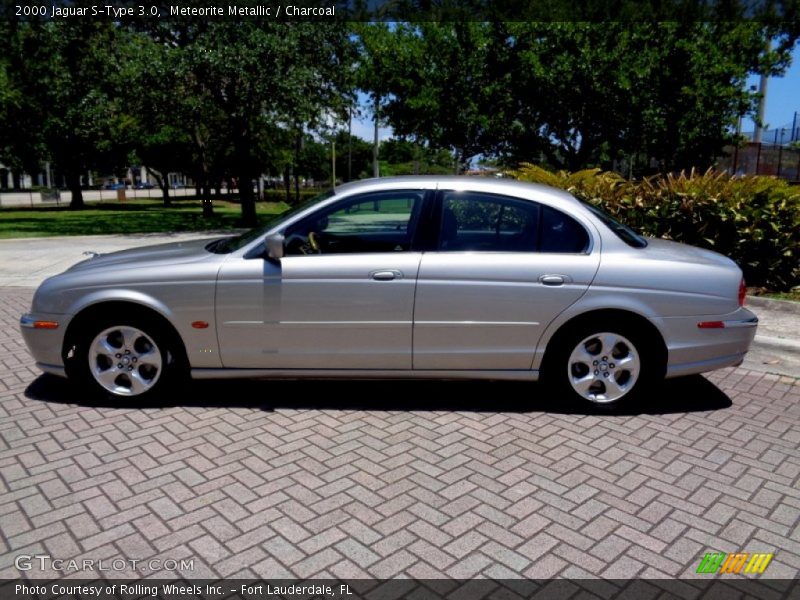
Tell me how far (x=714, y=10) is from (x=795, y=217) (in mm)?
9864

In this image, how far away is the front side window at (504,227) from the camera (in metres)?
4.70

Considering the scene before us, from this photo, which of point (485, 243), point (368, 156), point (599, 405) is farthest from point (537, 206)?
point (368, 156)

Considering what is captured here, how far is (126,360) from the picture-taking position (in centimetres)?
474

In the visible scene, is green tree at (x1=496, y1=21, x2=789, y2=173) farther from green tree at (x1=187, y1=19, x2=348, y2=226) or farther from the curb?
the curb

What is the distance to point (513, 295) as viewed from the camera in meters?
4.55

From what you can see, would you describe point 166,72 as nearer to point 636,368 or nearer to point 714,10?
point 714,10

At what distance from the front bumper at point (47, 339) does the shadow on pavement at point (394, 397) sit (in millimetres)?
314

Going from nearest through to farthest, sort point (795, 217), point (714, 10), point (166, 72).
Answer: point (795, 217) < point (714, 10) < point (166, 72)

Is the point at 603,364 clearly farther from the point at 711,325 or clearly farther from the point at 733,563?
the point at 733,563

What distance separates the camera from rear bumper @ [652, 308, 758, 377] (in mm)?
4648

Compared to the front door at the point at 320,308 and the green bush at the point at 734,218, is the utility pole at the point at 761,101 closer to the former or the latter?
the green bush at the point at 734,218

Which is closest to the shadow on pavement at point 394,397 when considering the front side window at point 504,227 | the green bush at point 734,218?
the front side window at point 504,227

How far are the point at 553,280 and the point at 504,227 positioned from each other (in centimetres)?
55

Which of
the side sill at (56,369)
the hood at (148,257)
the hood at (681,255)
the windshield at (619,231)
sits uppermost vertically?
the windshield at (619,231)
